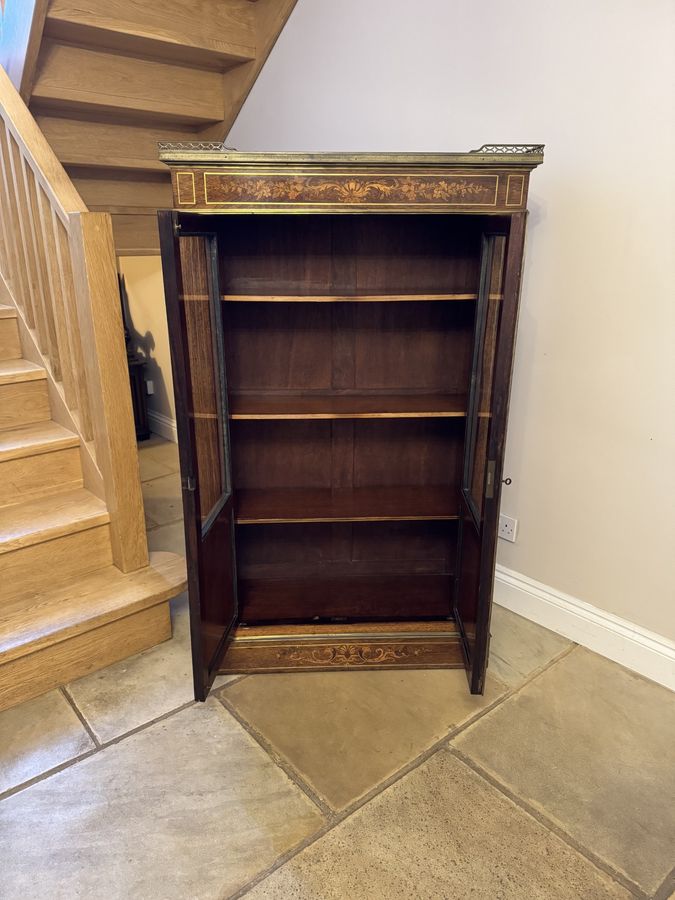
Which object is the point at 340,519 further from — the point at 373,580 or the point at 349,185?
the point at 349,185

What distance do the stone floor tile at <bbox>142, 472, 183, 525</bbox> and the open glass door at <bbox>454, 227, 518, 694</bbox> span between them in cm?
165

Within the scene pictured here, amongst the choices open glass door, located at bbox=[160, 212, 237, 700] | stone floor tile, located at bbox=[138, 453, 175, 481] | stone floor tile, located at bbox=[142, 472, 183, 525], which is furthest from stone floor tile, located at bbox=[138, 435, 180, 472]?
open glass door, located at bbox=[160, 212, 237, 700]

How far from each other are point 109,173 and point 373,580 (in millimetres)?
2198

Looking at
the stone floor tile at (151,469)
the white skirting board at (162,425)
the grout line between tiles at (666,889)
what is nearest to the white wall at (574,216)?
the grout line between tiles at (666,889)

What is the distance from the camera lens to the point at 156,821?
1.48 meters

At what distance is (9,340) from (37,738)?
63.5 inches

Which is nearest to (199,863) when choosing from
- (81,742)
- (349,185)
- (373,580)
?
(81,742)

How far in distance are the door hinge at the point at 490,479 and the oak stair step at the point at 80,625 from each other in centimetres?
113

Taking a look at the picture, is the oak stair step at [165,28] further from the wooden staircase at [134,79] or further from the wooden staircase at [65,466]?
the wooden staircase at [65,466]

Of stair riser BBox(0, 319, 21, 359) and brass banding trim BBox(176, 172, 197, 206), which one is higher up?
brass banding trim BBox(176, 172, 197, 206)

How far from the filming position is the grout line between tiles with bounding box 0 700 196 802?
62.0 inches

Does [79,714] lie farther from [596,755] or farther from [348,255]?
[348,255]

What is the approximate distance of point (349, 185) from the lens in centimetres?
156

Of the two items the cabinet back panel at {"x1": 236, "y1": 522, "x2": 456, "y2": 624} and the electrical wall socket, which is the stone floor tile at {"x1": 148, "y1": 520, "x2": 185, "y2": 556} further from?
the electrical wall socket
